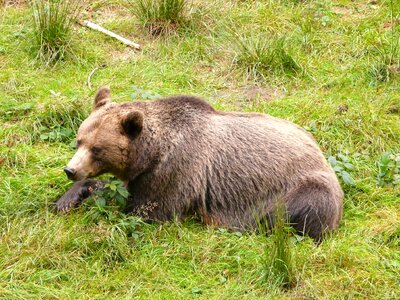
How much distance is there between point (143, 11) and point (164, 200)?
4191 millimetres

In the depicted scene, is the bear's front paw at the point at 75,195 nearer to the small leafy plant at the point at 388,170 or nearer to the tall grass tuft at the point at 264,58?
→ the small leafy plant at the point at 388,170

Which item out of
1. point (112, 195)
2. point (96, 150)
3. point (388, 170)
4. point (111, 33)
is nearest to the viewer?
point (96, 150)

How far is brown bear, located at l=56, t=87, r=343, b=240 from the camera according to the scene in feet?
23.5

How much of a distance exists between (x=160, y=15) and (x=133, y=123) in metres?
3.89

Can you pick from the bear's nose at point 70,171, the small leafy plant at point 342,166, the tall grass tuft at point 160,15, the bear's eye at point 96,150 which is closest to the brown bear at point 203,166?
the bear's eye at point 96,150

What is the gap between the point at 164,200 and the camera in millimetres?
7285

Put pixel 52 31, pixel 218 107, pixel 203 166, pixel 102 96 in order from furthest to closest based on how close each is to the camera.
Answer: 1. pixel 52 31
2. pixel 218 107
3. pixel 102 96
4. pixel 203 166

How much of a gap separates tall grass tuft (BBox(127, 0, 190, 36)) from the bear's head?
3601 mm

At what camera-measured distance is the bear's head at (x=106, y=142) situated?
22.9 feet

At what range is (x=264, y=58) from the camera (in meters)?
10.0

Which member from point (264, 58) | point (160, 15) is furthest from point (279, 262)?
point (160, 15)

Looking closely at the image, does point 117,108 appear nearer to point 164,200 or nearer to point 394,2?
point 164,200

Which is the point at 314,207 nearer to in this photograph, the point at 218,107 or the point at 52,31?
the point at 218,107

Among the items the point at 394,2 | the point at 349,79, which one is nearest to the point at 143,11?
the point at 349,79
